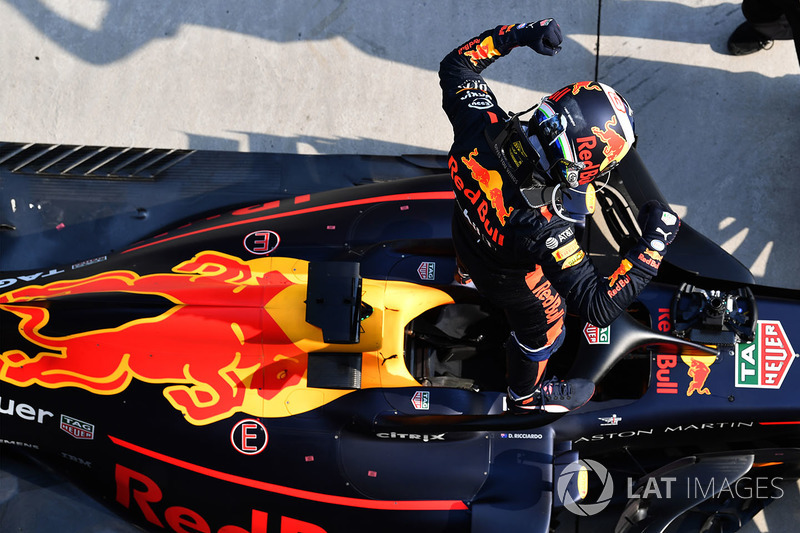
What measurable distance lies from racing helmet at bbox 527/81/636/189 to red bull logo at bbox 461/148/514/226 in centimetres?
17

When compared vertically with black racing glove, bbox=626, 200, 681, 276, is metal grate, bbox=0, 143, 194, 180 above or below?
above

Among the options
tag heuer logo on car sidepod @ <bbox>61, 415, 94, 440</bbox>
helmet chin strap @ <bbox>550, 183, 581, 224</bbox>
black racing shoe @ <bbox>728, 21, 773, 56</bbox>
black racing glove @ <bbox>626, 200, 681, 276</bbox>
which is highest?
black racing shoe @ <bbox>728, 21, 773, 56</bbox>

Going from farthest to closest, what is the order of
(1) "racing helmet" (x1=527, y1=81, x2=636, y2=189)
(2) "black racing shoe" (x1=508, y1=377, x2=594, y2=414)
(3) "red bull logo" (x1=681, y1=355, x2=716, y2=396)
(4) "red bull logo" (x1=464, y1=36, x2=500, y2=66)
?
1. (3) "red bull logo" (x1=681, y1=355, x2=716, y2=396)
2. (2) "black racing shoe" (x1=508, y1=377, x2=594, y2=414)
3. (4) "red bull logo" (x1=464, y1=36, x2=500, y2=66)
4. (1) "racing helmet" (x1=527, y1=81, x2=636, y2=189)

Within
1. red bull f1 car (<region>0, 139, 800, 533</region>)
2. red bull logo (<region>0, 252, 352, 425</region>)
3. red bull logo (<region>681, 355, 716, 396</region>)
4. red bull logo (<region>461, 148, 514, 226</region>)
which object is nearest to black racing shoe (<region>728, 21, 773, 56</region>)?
red bull f1 car (<region>0, 139, 800, 533</region>)

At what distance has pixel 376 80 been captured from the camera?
226 inches

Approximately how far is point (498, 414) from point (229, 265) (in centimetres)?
185

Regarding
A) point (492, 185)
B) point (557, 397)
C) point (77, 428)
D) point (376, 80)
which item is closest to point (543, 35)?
point (492, 185)

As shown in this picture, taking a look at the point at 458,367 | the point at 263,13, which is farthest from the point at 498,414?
the point at 263,13

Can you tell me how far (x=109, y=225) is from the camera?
4996 millimetres

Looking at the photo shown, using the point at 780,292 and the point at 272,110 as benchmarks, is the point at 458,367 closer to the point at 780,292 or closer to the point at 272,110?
the point at 780,292

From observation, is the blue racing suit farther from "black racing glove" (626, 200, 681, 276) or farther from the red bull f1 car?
the red bull f1 car

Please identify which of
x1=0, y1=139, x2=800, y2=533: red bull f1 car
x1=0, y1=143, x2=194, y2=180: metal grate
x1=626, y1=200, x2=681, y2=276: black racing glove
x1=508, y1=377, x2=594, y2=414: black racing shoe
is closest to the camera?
x1=626, y1=200, x2=681, y2=276: black racing glove

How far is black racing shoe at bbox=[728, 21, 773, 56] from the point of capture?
17.5 feet

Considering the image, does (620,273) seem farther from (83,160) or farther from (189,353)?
(83,160)
